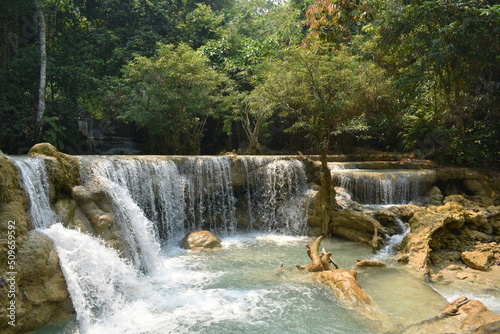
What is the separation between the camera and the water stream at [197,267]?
481cm

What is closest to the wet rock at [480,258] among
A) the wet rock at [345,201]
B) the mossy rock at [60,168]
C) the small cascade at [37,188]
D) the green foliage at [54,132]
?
the wet rock at [345,201]

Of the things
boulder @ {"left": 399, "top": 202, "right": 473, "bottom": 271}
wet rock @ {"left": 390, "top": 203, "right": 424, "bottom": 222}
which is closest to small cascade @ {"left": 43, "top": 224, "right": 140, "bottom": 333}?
boulder @ {"left": 399, "top": 202, "right": 473, "bottom": 271}

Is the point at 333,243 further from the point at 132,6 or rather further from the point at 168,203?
the point at 132,6

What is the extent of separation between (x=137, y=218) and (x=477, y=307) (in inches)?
245

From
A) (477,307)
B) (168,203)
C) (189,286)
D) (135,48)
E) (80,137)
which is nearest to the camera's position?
(477,307)

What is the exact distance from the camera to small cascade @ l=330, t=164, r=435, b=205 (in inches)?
449

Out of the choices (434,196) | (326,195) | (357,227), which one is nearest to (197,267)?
(326,195)

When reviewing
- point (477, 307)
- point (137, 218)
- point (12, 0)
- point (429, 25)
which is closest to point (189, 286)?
point (137, 218)

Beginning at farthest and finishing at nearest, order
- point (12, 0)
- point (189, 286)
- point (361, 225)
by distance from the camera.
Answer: point (12, 0)
point (361, 225)
point (189, 286)

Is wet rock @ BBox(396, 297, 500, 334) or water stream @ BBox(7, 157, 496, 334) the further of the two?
water stream @ BBox(7, 157, 496, 334)

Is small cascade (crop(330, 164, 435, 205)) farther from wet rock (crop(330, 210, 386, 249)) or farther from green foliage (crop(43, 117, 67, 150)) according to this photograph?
green foliage (crop(43, 117, 67, 150))

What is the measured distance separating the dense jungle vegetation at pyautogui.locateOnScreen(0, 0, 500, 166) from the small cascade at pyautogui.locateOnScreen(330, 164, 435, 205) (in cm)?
197

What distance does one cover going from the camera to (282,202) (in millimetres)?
11211

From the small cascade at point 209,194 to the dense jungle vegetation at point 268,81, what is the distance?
110 inches
